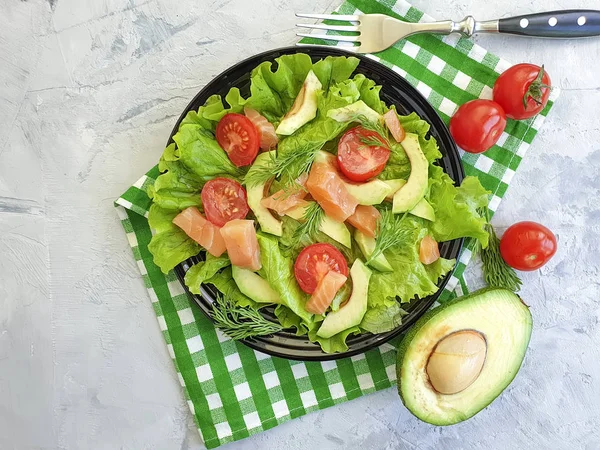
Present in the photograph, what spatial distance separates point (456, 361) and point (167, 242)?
89cm

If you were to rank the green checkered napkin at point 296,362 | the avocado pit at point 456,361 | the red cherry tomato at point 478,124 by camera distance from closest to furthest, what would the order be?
1. the avocado pit at point 456,361
2. the red cherry tomato at point 478,124
3. the green checkered napkin at point 296,362

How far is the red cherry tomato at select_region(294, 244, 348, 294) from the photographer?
1.62 meters

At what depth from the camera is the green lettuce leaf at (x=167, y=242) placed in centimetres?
167

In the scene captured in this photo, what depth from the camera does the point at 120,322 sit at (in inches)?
74.2

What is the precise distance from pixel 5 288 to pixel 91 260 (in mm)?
301

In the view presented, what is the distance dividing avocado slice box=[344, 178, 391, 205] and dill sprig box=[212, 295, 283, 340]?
455 mm

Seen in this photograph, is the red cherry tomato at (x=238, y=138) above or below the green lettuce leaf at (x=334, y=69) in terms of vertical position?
below

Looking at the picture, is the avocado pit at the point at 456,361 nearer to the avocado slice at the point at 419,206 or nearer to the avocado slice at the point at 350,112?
Answer: the avocado slice at the point at 419,206

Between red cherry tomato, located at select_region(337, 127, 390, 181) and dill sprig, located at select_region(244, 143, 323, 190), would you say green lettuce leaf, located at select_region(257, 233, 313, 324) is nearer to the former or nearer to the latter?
dill sprig, located at select_region(244, 143, 323, 190)

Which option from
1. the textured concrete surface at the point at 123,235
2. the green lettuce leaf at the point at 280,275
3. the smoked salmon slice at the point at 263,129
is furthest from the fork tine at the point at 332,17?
the green lettuce leaf at the point at 280,275

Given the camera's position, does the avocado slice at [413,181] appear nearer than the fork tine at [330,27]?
Yes

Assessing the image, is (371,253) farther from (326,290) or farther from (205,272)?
(205,272)

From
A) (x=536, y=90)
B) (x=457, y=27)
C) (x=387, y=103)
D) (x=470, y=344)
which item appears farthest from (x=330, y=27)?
(x=470, y=344)

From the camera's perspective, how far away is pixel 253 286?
168 cm
